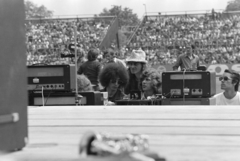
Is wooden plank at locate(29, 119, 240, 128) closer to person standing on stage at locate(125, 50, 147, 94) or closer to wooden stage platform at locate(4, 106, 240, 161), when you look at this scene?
wooden stage platform at locate(4, 106, 240, 161)

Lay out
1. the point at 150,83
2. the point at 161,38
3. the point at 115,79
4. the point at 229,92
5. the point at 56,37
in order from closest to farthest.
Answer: the point at 229,92
the point at 150,83
the point at 115,79
the point at 161,38
the point at 56,37

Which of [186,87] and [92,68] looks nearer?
[186,87]

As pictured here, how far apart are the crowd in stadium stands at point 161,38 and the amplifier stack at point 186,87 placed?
16806 millimetres

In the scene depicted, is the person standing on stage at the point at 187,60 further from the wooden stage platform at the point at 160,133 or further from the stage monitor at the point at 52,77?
the wooden stage platform at the point at 160,133

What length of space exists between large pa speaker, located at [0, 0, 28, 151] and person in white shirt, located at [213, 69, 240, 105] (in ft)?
15.1

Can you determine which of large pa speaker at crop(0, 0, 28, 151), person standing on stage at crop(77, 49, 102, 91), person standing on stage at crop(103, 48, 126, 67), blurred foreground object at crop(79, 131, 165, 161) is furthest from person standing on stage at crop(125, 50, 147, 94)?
blurred foreground object at crop(79, 131, 165, 161)

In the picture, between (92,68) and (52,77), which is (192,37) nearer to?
(92,68)

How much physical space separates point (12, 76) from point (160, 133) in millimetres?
578

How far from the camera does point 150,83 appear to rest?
6.21m

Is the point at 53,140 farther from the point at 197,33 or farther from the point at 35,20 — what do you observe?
the point at 35,20

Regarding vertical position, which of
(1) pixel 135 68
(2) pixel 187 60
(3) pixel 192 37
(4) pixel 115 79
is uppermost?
(3) pixel 192 37

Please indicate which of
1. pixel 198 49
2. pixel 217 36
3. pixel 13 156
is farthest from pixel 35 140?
pixel 217 36

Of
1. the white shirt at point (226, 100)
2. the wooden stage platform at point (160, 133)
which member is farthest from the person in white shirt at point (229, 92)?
the wooden stage platform at point (160, 133)

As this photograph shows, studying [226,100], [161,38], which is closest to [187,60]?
[226,100]
